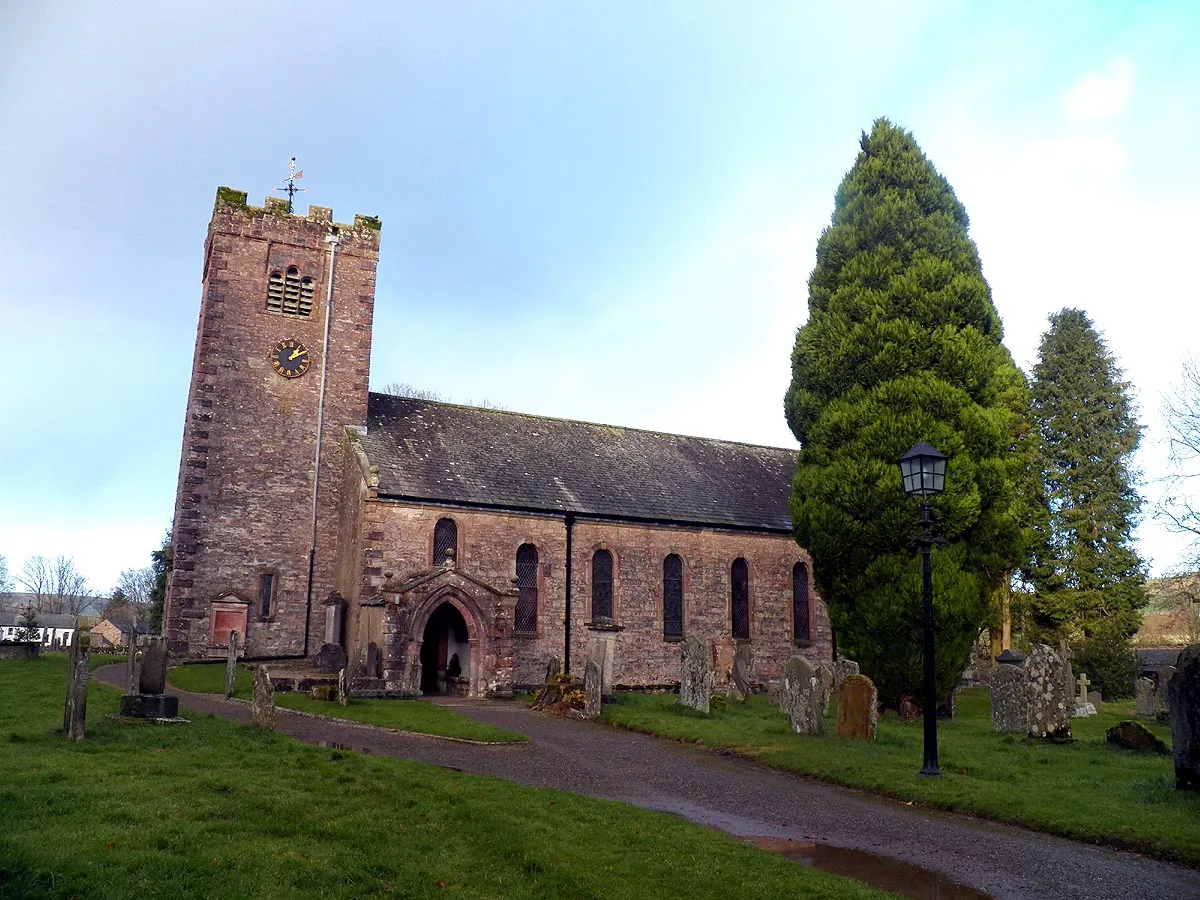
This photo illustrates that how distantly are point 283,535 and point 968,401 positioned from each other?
70.6ft

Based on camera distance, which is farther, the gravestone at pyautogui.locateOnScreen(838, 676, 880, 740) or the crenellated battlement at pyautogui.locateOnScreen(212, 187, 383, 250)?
the crenellated battlement at pyautogui.locateOnScreen(212, 187, 383, 250)

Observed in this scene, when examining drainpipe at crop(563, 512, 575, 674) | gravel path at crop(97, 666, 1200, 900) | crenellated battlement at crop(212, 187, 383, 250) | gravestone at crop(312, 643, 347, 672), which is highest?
crenellated battlement at crop(212, 187, 383, 250)

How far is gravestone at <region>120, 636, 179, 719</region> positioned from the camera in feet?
48.4

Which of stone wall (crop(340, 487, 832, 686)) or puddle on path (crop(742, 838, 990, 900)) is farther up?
stone wall (crop(340, 487, 832, 686))

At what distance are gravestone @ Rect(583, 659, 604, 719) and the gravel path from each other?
1326mm

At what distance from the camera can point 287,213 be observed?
30766 mm

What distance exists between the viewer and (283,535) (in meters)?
28.5

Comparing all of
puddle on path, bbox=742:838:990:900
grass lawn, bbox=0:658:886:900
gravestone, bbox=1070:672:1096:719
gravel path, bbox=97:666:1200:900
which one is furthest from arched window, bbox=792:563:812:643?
puddle on path, bbox=742:838:990:900

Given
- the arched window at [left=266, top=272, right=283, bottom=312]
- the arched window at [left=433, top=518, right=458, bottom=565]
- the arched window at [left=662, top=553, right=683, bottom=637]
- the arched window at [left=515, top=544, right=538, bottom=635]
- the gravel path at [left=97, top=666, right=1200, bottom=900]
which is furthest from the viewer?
the arched window at [left=266, top=272, right=283, bottom=312]

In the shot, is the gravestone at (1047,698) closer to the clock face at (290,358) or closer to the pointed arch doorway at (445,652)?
the pointed arch doorway at (445,652)

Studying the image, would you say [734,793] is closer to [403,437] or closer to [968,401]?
[968,401]

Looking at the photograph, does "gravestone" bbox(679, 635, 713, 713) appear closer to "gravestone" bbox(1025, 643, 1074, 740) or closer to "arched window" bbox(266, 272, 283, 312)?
"gravestone" bbox(1025, 643, 1074, 740)

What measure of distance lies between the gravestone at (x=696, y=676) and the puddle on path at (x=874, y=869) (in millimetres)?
11458

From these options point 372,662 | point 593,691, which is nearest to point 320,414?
point 372,662
